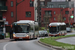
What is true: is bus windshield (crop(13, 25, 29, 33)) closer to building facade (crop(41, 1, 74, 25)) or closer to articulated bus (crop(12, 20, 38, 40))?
articulated bus (crop(12, 20, 38, 40))

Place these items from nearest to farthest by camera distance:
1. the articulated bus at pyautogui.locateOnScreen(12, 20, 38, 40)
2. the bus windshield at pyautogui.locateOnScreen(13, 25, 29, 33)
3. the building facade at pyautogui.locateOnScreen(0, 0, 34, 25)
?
the articulated bus at pyautogui.locateOnScreen(12, 20, 38, 40)
the bus windshield at pyautogui.locateOnScreen(13, 25, 29, 33)
the building facade at pyautogui.locateOnScreen(0, 0, 34, 25)

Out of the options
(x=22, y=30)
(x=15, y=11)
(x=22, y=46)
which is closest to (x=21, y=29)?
(x=22, y=30)

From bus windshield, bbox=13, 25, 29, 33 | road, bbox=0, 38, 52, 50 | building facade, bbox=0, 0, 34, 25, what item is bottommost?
road, bbox=0, 38, 52, 50

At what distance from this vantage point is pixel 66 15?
409 ft

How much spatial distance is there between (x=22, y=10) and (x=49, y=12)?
172 feet

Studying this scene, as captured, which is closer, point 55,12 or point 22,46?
point 22,46

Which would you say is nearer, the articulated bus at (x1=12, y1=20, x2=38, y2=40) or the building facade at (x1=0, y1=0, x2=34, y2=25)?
the articulated bus at (x1=12, y1=20, x2=38, y2=40)

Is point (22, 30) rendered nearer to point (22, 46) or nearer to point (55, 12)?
point (22, 46)

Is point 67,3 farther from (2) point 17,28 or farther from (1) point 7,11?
(2) point 17,28

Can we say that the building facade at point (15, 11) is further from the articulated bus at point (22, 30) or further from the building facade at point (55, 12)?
the building facade at point (55, 12)

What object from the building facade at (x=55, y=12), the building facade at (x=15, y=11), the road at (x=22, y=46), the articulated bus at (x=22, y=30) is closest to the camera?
the road at (x=22, y=46)

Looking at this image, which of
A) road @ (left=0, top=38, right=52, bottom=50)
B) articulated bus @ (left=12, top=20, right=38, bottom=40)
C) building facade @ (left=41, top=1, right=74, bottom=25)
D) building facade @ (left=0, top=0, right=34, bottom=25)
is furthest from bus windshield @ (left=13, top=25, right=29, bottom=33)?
building facade @ (left=41, top=1, right=74, bottom=25)

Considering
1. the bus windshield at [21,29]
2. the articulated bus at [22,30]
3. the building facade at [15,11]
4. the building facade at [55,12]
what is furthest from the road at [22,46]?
the building facade at [55,12]

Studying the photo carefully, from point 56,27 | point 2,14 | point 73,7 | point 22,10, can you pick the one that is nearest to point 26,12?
point 22,10
